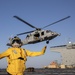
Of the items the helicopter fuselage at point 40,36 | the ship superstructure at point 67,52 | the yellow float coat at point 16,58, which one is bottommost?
the yellow float coat at point 16,58

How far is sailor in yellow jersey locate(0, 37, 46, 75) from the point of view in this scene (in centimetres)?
795

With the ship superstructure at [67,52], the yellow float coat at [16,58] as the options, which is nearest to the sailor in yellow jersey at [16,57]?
the yellow float coat at [16,58]

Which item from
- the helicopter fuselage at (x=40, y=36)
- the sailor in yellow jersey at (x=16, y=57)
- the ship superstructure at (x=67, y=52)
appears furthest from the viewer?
the ship superstructure at (x=67, y=52)

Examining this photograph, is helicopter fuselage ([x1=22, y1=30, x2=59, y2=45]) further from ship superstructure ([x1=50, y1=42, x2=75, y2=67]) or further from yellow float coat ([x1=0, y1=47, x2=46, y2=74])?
ship superstructure ([x1=50, y1=42, x2=75, y2=67])

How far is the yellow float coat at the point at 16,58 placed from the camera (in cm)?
796

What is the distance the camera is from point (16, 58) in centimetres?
815

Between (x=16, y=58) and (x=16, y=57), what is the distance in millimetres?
39

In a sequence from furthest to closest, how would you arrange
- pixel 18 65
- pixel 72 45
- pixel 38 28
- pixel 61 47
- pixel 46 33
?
pixel 61 47 < pixel 72 45 < pixel 38 28 < pixel 46 33 < pixel 18 65

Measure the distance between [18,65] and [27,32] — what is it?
174 ft

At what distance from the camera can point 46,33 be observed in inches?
2071

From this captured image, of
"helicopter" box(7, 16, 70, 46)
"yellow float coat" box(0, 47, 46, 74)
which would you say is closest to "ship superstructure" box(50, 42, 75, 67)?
→ "helicopter" box(7, 16, 70, 46)

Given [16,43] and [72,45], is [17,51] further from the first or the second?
[72,45]

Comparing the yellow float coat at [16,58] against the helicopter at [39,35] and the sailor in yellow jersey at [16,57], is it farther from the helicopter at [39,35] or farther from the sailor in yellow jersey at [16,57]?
the helicopter at [39,35]

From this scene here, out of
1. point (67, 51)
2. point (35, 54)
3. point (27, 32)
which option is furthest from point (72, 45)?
point (35, 54)
